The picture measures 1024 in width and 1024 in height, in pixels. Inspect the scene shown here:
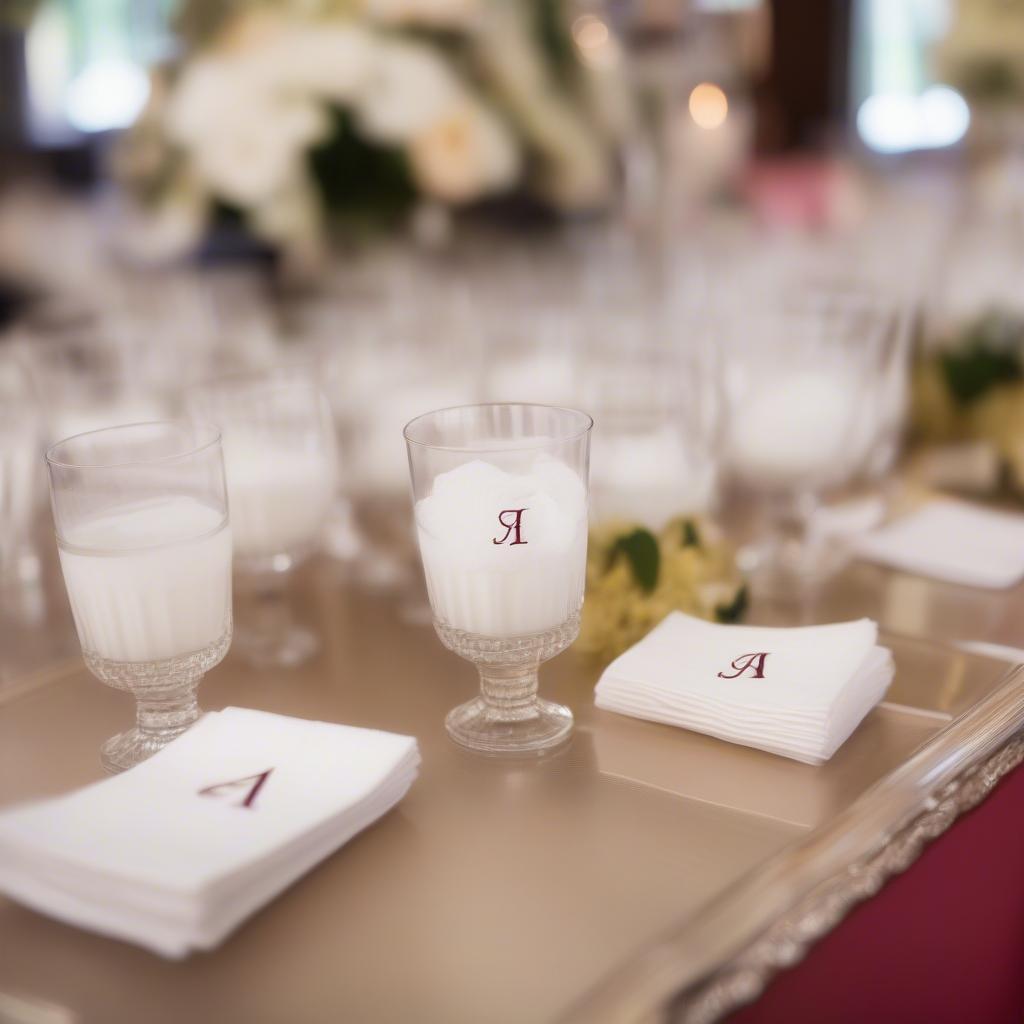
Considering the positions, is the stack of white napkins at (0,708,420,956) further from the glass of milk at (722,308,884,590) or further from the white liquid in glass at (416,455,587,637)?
the glass of milk at (722,308,884,590)

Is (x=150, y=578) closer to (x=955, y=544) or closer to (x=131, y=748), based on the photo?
(x=131, y=748)

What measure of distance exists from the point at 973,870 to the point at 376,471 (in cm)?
84

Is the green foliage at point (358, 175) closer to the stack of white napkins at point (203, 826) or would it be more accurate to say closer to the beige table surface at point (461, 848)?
the beige table surface at point (461, 848)

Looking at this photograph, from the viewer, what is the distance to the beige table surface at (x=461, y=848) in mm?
764

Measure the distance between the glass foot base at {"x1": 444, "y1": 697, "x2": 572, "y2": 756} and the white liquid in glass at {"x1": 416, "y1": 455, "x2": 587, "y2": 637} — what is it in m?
0.10

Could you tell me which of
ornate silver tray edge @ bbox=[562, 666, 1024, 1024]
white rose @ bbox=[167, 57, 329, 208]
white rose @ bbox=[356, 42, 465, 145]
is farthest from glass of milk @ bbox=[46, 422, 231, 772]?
white rose @ bbox=[356, 42, 465, 145]

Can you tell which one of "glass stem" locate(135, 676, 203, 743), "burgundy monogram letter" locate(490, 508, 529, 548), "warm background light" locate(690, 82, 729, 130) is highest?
"warm background light" locate(690, 82, 729, 130)

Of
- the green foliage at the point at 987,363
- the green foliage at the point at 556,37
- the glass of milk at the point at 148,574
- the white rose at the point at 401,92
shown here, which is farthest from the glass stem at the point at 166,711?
the green foliage at the point at 556,37

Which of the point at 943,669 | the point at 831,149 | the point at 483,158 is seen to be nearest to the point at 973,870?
the point at 943,669

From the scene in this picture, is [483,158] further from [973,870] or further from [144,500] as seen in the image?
[973,870]

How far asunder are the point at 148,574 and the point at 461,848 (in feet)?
1.11

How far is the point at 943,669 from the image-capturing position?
1.21 metres

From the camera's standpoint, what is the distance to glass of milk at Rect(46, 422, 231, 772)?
1013 mm

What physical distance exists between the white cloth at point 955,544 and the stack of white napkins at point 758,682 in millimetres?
362
